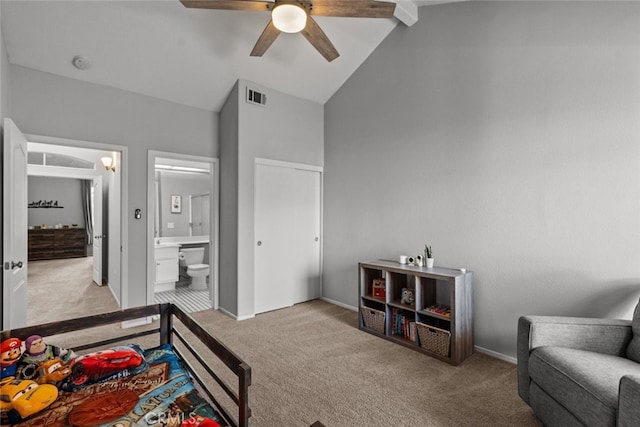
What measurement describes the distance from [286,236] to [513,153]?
2661 mm

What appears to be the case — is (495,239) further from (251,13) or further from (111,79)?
(111,79)

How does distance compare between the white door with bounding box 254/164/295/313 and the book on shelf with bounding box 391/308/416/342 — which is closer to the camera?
the book on shelf with bounding box 391/308/416/342

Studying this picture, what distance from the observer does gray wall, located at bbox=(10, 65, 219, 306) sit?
2.95m

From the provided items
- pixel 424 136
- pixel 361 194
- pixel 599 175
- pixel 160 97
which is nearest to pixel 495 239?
pixel 599 175

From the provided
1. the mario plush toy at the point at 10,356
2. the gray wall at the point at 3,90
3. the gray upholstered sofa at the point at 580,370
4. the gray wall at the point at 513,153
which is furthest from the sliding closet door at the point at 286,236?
the gray upholstered sofa at the point at 580,370

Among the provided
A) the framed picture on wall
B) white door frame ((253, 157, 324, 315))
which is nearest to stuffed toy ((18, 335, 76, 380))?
white door frame ((253, 157, 324, 315))

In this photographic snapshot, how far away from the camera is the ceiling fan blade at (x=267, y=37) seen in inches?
94.6

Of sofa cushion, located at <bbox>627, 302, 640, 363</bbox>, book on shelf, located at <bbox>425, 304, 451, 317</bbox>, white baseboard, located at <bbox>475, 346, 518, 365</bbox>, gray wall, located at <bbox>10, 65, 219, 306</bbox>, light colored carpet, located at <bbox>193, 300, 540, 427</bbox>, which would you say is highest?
gray wall, located at <bbox>10, 65, 219, 306</bbox>

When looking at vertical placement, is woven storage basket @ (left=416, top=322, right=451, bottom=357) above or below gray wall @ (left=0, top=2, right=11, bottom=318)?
below

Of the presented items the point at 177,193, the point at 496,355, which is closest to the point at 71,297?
the point at 177,193

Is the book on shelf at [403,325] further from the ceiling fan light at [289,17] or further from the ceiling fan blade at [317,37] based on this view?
the ceiling fan light at [289,17]

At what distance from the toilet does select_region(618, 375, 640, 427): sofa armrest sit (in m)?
4.82

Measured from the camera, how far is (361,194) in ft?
12.9

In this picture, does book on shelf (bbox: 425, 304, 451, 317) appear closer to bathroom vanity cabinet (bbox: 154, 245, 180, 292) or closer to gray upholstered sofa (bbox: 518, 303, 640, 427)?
gray upholstered sofa (bbox: 518, 303, 640, 427)
